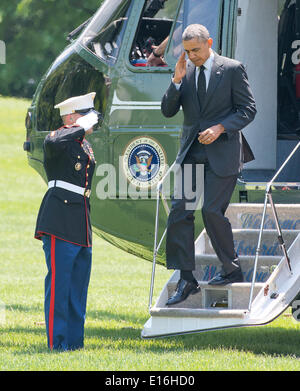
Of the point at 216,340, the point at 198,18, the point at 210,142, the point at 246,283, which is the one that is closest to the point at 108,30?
the point at 198,18

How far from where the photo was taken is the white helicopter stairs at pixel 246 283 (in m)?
6.30

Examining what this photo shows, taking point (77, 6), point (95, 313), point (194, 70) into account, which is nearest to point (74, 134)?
point (194, 70)

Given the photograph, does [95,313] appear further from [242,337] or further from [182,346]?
[182,346]

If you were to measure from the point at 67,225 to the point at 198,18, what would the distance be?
2248 millimetres

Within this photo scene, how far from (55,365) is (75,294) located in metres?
0.95

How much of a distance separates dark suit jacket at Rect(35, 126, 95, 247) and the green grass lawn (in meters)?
0.85

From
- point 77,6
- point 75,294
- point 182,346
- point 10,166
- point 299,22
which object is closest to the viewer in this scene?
point 75,294

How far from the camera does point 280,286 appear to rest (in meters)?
6.45

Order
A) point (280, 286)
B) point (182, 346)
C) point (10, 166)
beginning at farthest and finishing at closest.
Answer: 1. point (10, 166)
2. point (182, 346)
3. point (280, 286)

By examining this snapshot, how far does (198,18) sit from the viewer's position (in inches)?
311

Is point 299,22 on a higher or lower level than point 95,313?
higher

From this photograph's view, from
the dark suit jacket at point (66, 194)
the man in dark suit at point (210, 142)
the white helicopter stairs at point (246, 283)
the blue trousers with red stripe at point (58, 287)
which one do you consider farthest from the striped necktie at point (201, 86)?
the blue trousers with red stripe at point (58, 287)

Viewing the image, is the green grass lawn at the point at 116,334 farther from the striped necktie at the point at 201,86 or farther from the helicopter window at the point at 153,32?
the helicopter window at the point at 153,32

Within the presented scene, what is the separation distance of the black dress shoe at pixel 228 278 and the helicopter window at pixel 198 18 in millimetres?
2039
